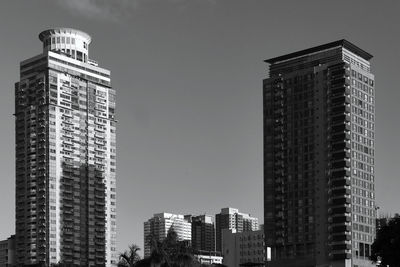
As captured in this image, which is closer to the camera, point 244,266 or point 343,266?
point 244,266

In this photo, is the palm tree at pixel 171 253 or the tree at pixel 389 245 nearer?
the palm tree at pixel 171 253

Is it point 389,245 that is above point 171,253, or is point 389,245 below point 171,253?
above

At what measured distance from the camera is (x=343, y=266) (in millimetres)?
198125

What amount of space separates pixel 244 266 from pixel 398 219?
75.2m

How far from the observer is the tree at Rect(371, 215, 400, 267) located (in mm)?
88750

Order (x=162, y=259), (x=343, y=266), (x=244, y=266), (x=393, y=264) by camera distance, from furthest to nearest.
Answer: (x=343, y=266) < (x=244, y=266) < (x=393, y=264) < (x=162, y=259)

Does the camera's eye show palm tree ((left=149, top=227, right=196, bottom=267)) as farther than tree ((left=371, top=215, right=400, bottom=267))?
No

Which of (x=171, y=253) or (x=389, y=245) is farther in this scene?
(x=389, y=245)

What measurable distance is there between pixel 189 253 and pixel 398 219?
76.0 ft

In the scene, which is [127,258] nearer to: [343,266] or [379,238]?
[379,238]

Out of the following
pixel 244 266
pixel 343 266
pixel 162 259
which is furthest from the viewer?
pixel 343 266

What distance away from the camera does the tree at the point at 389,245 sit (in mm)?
88750

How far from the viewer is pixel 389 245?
296 ft

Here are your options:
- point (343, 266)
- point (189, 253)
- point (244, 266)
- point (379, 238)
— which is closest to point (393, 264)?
point (379, 238)
